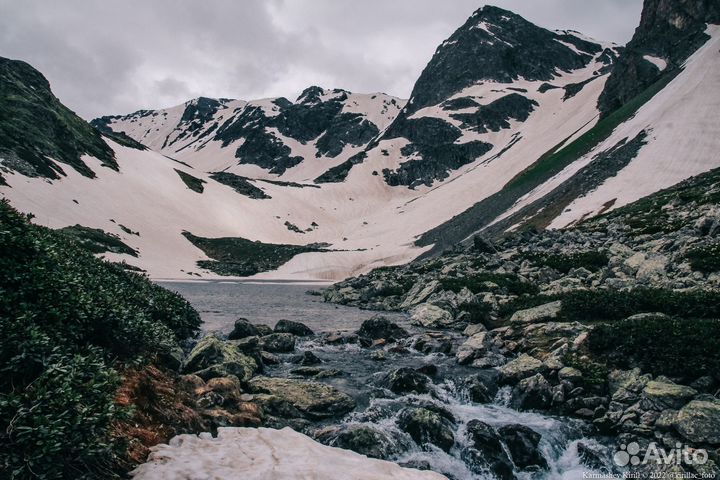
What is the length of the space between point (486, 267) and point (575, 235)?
9.89 metres

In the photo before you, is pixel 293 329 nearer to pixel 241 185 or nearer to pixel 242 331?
pixel 242 331

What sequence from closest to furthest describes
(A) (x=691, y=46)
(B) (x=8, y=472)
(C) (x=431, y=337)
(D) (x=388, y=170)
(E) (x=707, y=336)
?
1. (B) (x=8, y=472)
2. (E) (x=707, y=336)
3. (C) (x=431, y=337)
4. (A) (x=691, y=46)
5. (D) (x=388, y=170)

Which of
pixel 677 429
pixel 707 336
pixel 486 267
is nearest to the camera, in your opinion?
pixel 677 429

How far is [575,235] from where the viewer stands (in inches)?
1620

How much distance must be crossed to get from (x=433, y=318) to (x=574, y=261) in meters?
12.3

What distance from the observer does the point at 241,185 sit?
493ft

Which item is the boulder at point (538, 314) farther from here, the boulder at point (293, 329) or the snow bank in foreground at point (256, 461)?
the snow bank in foreground at point (256, 461)

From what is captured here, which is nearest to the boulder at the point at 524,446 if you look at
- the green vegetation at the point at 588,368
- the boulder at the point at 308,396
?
the green vegetation at the point at 588,368

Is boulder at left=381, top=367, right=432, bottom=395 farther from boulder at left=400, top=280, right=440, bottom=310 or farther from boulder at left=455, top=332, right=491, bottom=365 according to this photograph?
boulder at left=400, top=280, right=440, bottom=310

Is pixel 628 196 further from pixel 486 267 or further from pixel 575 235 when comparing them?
pixel 486 267

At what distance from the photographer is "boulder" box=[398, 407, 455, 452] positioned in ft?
38.0

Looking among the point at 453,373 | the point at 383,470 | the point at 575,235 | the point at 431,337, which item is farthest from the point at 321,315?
the point at 383,470

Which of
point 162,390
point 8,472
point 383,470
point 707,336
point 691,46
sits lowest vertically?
point 707,336

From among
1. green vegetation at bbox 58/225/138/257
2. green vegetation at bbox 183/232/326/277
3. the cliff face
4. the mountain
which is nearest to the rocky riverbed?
the mountain
